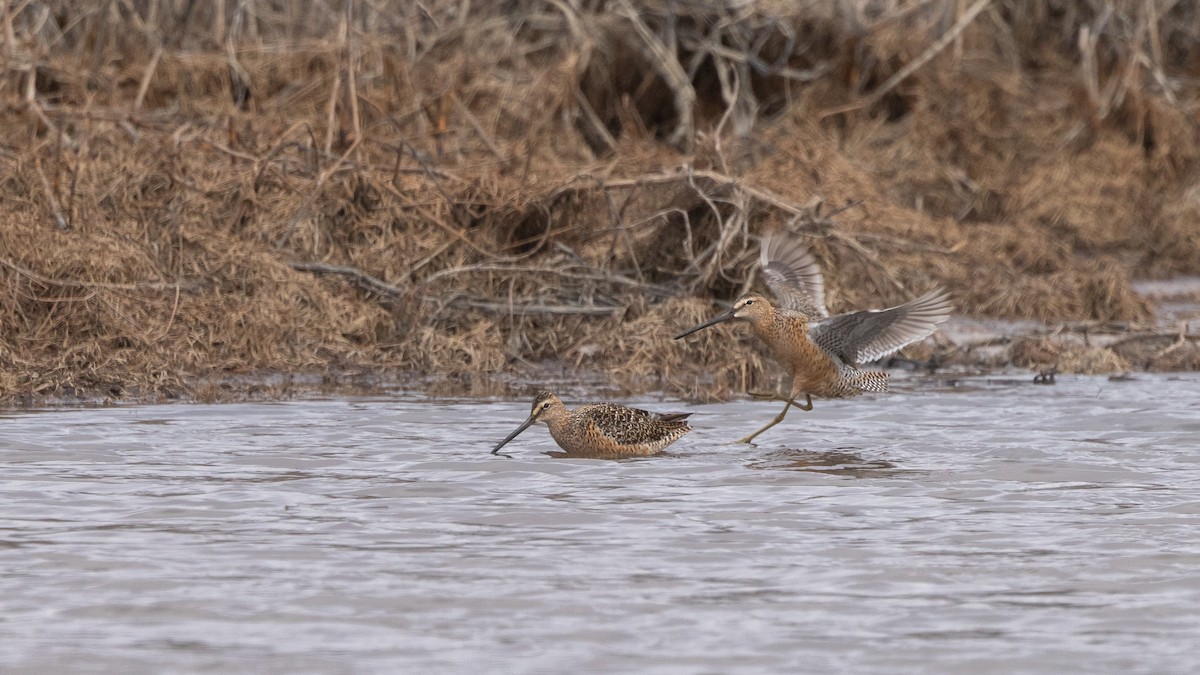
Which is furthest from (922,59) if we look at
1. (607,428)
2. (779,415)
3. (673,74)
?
(607,428)

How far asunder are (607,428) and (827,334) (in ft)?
3.96

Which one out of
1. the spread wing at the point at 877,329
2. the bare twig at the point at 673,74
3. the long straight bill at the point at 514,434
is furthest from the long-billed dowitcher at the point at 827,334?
the bare twig at the point at 673,74

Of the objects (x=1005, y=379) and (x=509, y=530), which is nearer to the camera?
(x=509, y=530)

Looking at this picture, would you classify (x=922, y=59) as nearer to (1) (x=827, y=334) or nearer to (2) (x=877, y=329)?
(2) (x=877, y=329)

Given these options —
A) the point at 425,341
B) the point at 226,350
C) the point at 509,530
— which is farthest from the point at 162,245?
the point at 509,530

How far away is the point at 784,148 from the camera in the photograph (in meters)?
12.4

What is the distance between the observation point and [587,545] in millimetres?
5676

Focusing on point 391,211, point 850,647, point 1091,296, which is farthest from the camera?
point 1091,296

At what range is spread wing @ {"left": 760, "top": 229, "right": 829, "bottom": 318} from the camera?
8.36 meters

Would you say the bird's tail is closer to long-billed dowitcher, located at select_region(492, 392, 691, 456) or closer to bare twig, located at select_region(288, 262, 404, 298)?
long-billed dowitcher, located at select_region(492, 392, 691, 456)

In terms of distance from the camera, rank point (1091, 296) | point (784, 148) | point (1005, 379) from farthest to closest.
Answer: point (784, 148) < point (1091, 296) < point (1005, 379)

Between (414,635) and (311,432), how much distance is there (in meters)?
3.17

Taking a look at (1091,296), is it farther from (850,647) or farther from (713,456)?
(850,647)

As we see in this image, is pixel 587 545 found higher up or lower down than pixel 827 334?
lower down
